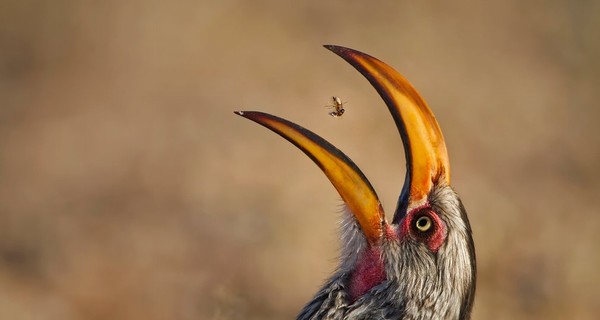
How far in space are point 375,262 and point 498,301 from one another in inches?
210

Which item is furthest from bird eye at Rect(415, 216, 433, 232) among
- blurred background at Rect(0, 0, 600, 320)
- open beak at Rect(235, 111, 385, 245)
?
blurred background at Rect(0, 0, 600, 320)

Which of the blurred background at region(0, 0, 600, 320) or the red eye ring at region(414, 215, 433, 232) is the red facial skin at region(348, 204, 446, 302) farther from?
the blurred background at region(0, 0, 600, 320)

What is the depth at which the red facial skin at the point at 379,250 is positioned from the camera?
15.8 ft

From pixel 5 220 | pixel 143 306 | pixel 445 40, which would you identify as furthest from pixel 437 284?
pixel 445 40

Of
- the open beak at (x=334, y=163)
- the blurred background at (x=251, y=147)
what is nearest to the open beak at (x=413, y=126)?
the open beak at (x=334, y=163)

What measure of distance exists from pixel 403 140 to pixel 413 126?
8 centimetres

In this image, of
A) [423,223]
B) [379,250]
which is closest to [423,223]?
[423,223]

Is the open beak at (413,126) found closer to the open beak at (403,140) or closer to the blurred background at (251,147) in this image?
the open beak at (403,140)

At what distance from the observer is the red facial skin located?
482 cm

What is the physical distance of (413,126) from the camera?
4699mm

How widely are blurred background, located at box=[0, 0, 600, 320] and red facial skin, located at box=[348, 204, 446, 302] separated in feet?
13.0

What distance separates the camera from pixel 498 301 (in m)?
9.93

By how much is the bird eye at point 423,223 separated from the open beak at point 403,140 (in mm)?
98

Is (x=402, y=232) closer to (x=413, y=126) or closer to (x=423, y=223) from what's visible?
(x=423, y=223)
